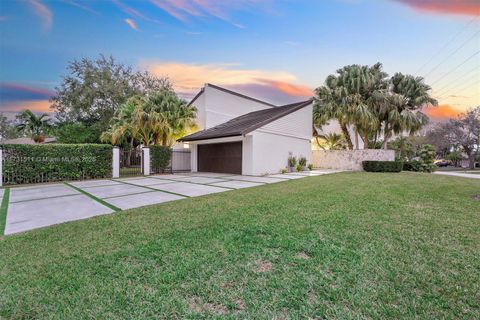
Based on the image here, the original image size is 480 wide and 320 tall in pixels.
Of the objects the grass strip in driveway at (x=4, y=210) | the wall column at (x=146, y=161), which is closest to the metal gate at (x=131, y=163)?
the wall column at (x=146, y=161)

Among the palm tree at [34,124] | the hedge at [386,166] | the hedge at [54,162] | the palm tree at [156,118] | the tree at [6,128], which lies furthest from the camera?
the tree at [6,128]

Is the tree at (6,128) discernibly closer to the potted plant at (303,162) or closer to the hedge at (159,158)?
the hedge at (159,158)

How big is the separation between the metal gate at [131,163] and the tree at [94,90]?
11.0m

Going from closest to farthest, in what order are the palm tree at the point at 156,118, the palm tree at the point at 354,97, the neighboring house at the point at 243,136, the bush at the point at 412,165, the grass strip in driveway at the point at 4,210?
1. the grass strip in driveway at the point at 4,210
2. the neighboring house at the point at 243,136
3. the palm tree at the point at 156,118
4. the palm tree at the point at 354,97
5. the bush at the point at 412,165

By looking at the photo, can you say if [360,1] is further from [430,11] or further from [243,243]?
[243,243]

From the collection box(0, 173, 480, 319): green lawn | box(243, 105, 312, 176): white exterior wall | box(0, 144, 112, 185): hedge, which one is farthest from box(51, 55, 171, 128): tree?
box(0, 173, 480, 319): green lawn

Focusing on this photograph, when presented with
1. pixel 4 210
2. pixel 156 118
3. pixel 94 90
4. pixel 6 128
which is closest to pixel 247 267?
pixel 4 210

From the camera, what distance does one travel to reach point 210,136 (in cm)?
1432

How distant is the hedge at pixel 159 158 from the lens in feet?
45.9

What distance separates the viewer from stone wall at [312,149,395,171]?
17.8m

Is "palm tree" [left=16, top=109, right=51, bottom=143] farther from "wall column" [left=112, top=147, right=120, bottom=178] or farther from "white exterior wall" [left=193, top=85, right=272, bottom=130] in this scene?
"wall column" [left=112, top=147, right=120, bottom=178]

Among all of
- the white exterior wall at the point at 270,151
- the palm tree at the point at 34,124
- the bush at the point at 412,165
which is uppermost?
the palm tree at the point at 34,124

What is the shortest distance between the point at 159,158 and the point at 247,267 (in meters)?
13.0

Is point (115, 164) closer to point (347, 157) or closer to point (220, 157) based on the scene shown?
point (220, 157)
